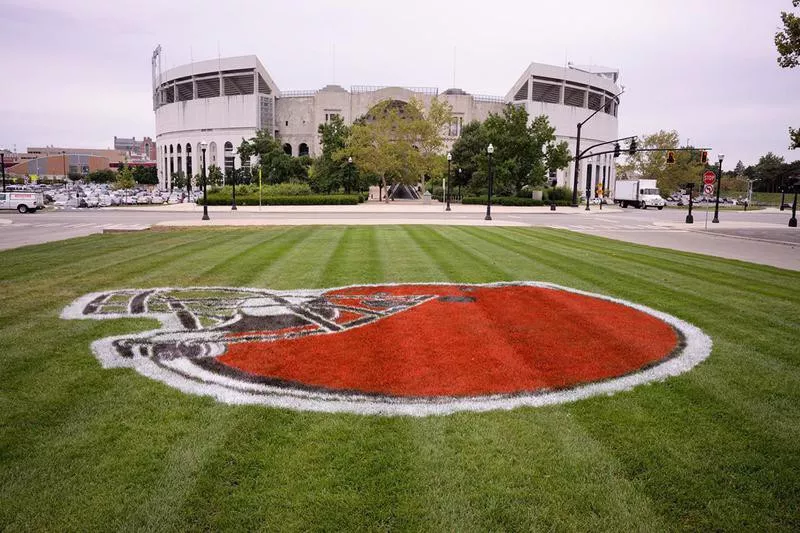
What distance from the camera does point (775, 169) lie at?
132m

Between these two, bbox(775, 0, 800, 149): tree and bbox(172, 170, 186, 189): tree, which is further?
bbox(172, 170, 186, 189): tree

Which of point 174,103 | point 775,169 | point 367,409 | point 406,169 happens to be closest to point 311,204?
point 406,169

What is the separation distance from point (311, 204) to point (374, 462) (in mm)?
57534

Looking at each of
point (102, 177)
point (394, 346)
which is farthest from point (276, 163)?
point (102, 177)

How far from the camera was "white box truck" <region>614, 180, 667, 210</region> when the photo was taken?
235 ft

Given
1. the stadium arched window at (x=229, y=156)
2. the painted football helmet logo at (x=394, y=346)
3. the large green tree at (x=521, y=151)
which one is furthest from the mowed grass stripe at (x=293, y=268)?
the stadium arched window at (x=229, y=156)

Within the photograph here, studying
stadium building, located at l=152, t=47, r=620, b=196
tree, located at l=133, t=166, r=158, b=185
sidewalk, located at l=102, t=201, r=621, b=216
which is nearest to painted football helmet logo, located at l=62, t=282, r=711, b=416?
sidewalk, located at l=102, t=201, r=621, b=216

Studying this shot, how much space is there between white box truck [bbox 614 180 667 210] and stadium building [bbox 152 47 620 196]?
40350 millimetres

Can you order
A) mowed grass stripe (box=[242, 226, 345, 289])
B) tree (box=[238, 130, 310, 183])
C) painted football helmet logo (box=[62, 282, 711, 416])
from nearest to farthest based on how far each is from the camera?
1. painted football helmet logo (box=[62, 282, 711, 416])
2. mowed grass stripe (box=[242, 226, 345, 289])
3. tree (box=[238, 130, 310, 183])

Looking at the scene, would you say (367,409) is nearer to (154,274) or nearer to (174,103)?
(154,274)

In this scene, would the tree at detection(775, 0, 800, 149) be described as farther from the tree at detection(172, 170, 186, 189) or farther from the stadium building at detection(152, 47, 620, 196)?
the tree at detection(172, 170, 186, 189)

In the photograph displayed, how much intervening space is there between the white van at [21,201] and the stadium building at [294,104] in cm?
7444

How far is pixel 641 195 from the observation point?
Answer: 72.3 m

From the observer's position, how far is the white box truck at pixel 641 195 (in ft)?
235
